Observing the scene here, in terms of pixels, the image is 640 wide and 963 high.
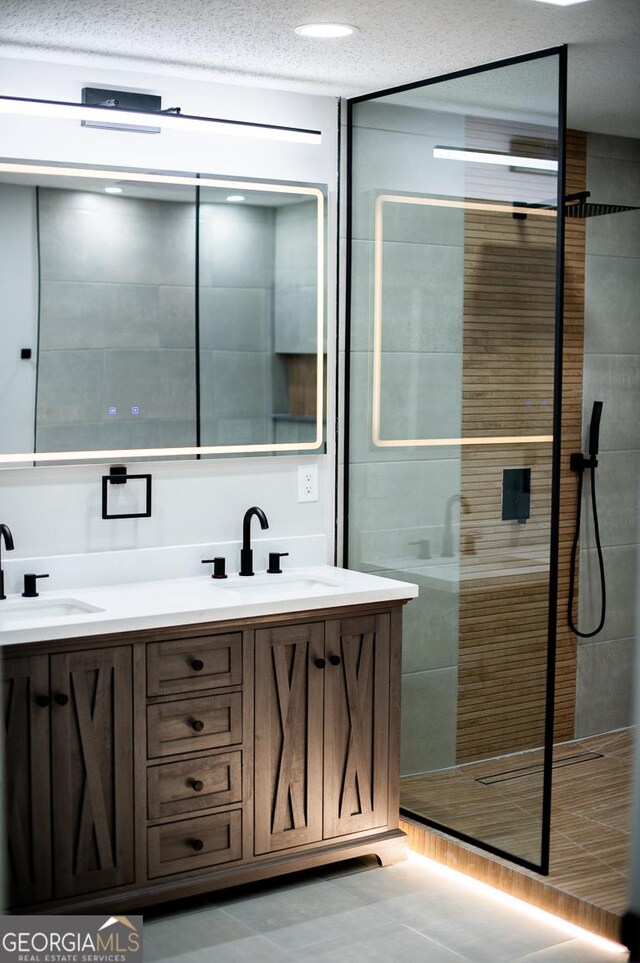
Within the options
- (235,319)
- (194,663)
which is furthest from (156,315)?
(194,663)

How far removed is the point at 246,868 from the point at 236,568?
35.0 inches

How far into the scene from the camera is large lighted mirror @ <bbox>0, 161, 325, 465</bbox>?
304 centimetres

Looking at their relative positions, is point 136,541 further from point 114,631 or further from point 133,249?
point 133,249

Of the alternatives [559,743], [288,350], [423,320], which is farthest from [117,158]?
[559,743]

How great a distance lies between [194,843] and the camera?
301cm

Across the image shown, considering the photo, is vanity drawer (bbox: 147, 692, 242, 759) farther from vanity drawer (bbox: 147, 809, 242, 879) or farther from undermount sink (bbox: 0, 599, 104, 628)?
undermount sink (bbox: 0, 599, 104, 628)

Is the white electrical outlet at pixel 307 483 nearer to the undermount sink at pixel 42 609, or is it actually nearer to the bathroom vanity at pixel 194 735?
the bathroom vanity at pixel 194 735

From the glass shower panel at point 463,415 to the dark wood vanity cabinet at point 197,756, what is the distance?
0.57 ft

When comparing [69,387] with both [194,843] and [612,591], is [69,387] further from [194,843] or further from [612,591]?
[612,591]

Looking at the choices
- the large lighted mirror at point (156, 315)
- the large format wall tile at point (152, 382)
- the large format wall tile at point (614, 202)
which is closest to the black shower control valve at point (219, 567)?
the large lighted mirror at point (156, 315)

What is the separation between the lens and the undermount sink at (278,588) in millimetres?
3168

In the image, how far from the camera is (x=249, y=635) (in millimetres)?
3062

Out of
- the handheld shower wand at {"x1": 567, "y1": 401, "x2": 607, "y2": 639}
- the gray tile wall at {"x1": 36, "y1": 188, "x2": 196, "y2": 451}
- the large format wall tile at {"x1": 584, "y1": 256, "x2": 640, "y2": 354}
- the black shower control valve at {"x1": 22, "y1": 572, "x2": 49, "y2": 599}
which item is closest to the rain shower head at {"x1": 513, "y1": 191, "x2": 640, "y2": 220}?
the large format wall tile at {"x1": 584, "y1": 256, "x2": 640, "y2": 354}

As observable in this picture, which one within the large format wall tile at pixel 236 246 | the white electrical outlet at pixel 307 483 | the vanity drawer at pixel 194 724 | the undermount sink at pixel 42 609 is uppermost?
the large format wall tile at pixel 236 246
